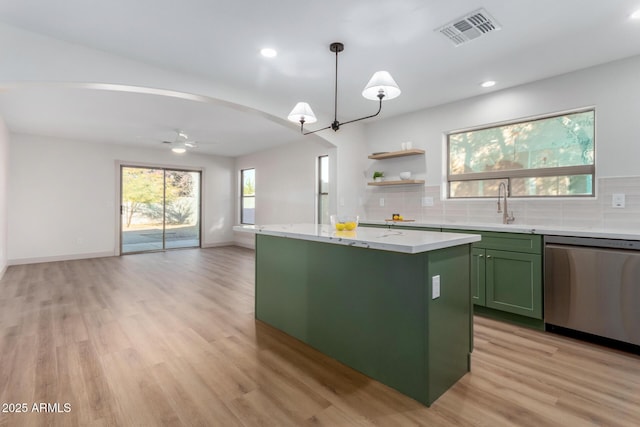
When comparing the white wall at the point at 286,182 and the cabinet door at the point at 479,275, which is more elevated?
the white wall at the point at 286,182

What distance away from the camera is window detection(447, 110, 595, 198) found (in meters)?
3.17

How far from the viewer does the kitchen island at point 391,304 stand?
174 cm

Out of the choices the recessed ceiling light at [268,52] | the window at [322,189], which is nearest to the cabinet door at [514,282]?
the recessed ceiling light at [268,52]

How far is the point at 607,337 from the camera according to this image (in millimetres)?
2471

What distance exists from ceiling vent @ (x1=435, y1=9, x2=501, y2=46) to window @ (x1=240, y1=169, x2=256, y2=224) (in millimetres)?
6235

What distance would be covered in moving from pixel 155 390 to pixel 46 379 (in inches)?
30.2

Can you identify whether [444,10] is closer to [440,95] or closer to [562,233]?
[440,95]

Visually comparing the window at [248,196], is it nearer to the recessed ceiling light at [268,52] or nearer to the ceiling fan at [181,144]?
the ceiling fan at [181,144]

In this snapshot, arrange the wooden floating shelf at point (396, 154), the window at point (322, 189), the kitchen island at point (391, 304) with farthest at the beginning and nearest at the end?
1. the window at point (322, 189)
2. the wooden floating shelf at point (396, 154)
3. the kitchen island at point (391, 304)

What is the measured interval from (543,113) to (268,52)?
2.93 metres

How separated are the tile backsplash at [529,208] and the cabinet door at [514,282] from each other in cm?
74

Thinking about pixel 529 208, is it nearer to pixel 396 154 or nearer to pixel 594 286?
pixel 594 286

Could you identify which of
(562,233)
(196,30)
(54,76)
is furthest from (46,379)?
(562,233)

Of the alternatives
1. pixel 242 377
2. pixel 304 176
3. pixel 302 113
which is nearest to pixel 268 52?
pixel 302 113
